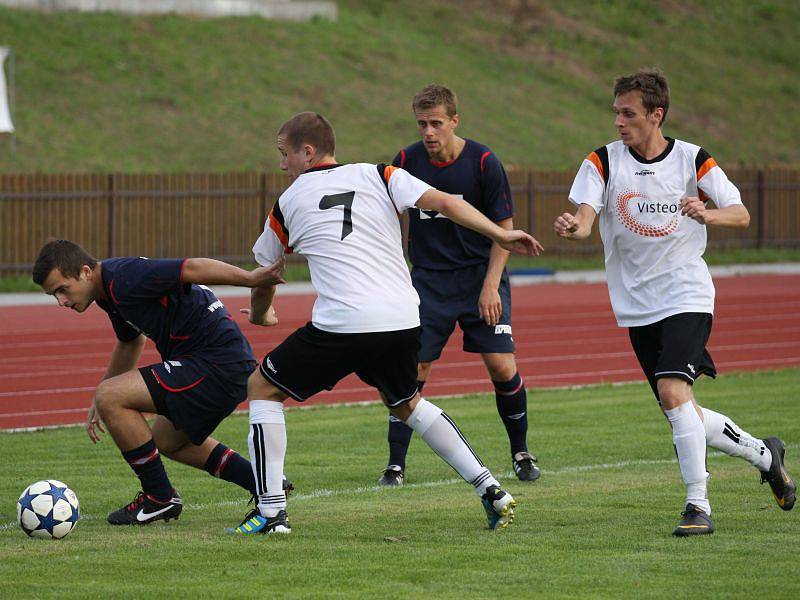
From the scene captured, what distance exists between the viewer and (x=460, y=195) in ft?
28.6

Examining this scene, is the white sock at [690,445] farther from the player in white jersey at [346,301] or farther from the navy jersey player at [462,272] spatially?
the navy jersey player at [462,272]

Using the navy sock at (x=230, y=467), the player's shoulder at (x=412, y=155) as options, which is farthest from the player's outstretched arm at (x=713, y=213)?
the navy sock at (x=230, y=467)

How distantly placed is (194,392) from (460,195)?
7.76ft

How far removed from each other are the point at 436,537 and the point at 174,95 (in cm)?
3143

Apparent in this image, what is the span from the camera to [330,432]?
1100cm

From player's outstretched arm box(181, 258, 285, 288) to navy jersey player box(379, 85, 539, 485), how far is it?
2073 millimetres

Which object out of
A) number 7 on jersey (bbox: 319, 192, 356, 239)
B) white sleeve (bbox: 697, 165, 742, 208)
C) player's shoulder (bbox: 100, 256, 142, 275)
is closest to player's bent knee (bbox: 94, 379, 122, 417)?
player's shoulder (bbox: 100, 256, 142, 275)

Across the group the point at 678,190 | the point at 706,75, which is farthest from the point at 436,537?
the point at 706,75

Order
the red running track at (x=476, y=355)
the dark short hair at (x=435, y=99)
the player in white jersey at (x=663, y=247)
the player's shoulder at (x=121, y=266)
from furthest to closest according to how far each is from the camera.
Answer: the red running track at (x=476, y=355), the dark short hair at (x=435, y=99), the player's shoulder at (x=121, y=266), the player in white jersey at (x=663, y=247)

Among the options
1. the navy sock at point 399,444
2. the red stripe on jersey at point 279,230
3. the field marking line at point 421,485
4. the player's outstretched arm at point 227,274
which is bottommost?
the field marking line at point 421,485

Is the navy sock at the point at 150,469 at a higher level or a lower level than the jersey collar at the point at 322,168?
lower

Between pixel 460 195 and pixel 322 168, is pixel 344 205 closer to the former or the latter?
pixel 322 168

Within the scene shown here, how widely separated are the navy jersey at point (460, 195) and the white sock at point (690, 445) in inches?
89.1

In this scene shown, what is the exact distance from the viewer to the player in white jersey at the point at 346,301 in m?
6.61
